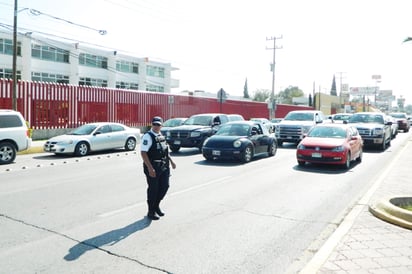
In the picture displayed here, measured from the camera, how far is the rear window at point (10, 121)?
1389cm

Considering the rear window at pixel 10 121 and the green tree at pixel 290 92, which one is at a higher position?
the green tree at pixel 290 92

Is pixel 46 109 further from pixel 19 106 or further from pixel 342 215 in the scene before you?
pixel 342 215

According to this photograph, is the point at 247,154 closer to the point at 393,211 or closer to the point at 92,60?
the point at 393,211

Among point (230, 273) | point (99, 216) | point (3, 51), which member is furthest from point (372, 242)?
point (3, 51)

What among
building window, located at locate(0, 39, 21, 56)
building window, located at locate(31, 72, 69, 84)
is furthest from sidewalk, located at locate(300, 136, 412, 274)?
building window, located at locate(31, 72, 69, 84)

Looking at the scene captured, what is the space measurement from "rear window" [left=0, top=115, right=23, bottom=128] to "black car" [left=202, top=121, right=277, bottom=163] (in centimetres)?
687

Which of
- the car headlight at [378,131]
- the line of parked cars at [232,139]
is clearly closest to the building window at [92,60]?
the line of parked cars at [232,139]

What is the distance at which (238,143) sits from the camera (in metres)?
13.9

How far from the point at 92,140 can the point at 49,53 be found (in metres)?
36.1

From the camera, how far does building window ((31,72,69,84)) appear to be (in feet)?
152

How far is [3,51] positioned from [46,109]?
24229 millimetres

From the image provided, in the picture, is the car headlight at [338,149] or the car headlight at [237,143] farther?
→ the car headlight at [237,143]

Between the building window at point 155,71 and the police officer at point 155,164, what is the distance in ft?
194

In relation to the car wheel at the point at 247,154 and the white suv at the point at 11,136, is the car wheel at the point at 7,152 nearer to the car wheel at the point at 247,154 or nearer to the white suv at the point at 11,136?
the white suv at the point at 11,136
